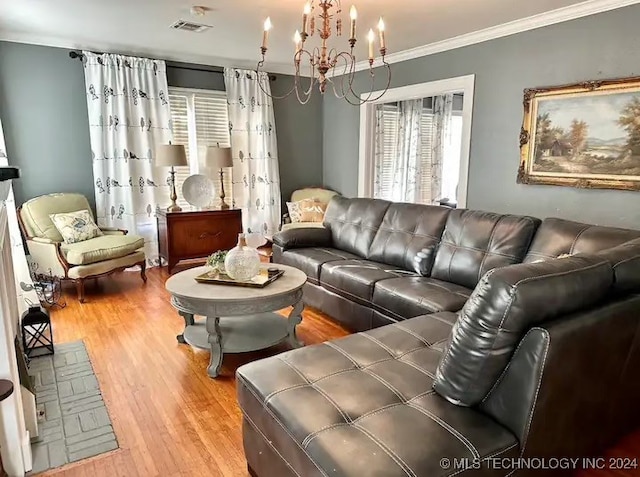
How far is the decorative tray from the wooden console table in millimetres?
2059

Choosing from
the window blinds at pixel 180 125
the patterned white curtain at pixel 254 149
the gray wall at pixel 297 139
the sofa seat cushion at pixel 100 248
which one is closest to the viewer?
the sofa seat cushion at pixel 100 248

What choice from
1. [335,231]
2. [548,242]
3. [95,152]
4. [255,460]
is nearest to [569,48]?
[548,242]

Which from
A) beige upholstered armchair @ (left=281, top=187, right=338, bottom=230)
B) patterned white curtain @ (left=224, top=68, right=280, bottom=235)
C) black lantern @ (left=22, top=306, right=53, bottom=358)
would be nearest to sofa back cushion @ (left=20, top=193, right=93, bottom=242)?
black lantern @ (left=22, top=306, right=53, bottom=358)

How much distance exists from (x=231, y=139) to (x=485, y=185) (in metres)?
3.13

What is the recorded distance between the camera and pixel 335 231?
4.19 meters

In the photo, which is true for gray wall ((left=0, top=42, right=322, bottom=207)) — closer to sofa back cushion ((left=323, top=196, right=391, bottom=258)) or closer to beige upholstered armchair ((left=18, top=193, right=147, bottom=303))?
beige upholstered armchair ((left=18, top=193, right=147, bottom=303))

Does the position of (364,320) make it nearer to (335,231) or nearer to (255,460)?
(335,231)

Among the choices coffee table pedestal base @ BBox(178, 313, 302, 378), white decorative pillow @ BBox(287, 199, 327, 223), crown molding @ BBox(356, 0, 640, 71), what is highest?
crown molding @ BBox(356, 0, 640, 71)

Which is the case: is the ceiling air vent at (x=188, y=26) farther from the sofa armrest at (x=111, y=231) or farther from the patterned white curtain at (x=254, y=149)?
the sofa armrest at (x=111, y=231)

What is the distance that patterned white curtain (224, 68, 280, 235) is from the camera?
5434mm

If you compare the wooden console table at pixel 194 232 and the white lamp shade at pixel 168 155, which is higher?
the white lamp shade at pixel 168 155

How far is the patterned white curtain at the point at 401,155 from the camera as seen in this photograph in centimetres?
640

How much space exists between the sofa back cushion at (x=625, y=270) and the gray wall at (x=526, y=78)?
1740 mm

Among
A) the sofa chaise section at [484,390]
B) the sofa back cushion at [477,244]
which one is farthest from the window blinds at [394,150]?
the sofa chaise section at [484,390]
